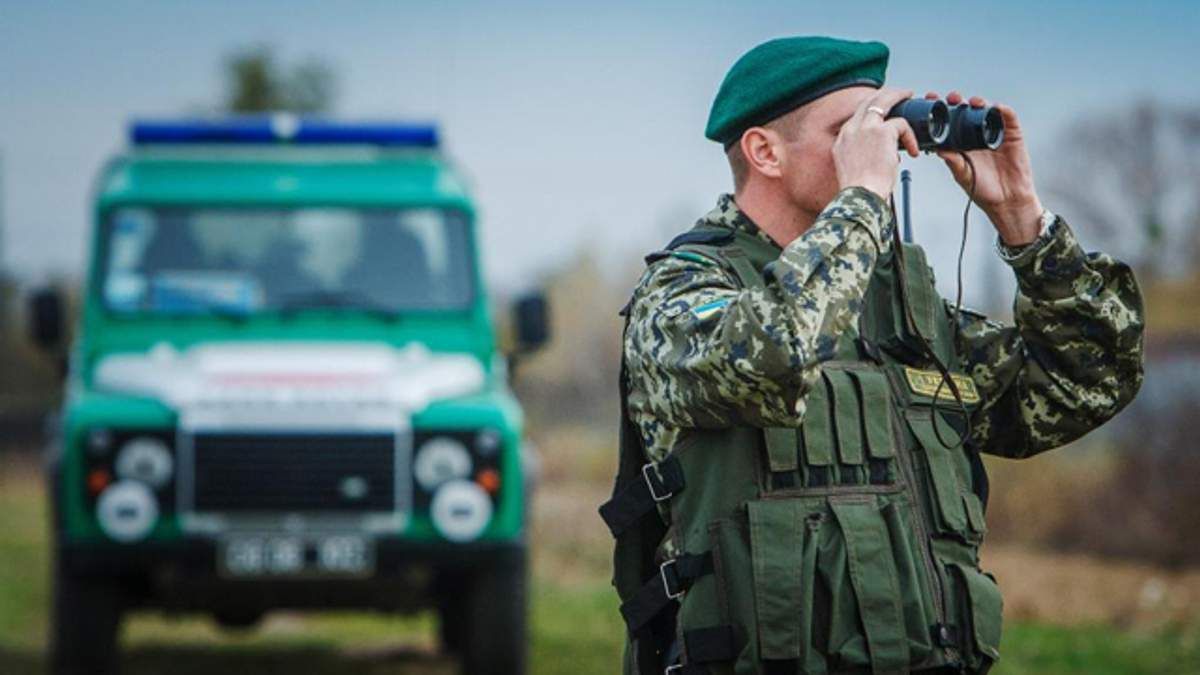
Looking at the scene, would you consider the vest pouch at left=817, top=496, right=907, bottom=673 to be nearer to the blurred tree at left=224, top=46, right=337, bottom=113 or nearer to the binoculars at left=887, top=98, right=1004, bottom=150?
the binoculars at left=887, top=98, right=1004, bottom=150

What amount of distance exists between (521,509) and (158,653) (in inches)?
134

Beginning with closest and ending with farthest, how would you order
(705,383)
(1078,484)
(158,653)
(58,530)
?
1. (705,383)
2. (58,530)
3. (158,653)
4. (1078,484)

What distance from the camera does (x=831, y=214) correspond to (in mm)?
2561

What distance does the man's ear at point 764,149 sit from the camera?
276 cm

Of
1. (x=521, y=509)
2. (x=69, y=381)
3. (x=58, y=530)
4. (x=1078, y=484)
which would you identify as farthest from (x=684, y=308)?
(x=1078, y=484)

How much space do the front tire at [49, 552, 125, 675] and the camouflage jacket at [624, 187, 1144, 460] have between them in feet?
15.4

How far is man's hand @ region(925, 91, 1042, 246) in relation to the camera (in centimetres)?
286

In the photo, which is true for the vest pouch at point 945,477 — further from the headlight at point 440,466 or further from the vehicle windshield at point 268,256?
the vehicle windshield at point 268,256

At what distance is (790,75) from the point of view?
2711mm

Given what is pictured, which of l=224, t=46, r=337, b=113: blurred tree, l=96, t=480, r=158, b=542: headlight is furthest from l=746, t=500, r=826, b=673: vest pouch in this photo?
l=224, t=46, r=337, b=113: blurred tree

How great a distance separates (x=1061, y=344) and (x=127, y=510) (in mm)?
4665

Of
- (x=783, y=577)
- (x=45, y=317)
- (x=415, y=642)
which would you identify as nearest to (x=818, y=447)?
(x=783, y=577)

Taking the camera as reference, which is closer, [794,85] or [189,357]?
[794,85]

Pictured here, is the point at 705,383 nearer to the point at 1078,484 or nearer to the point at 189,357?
the point at 189,357
